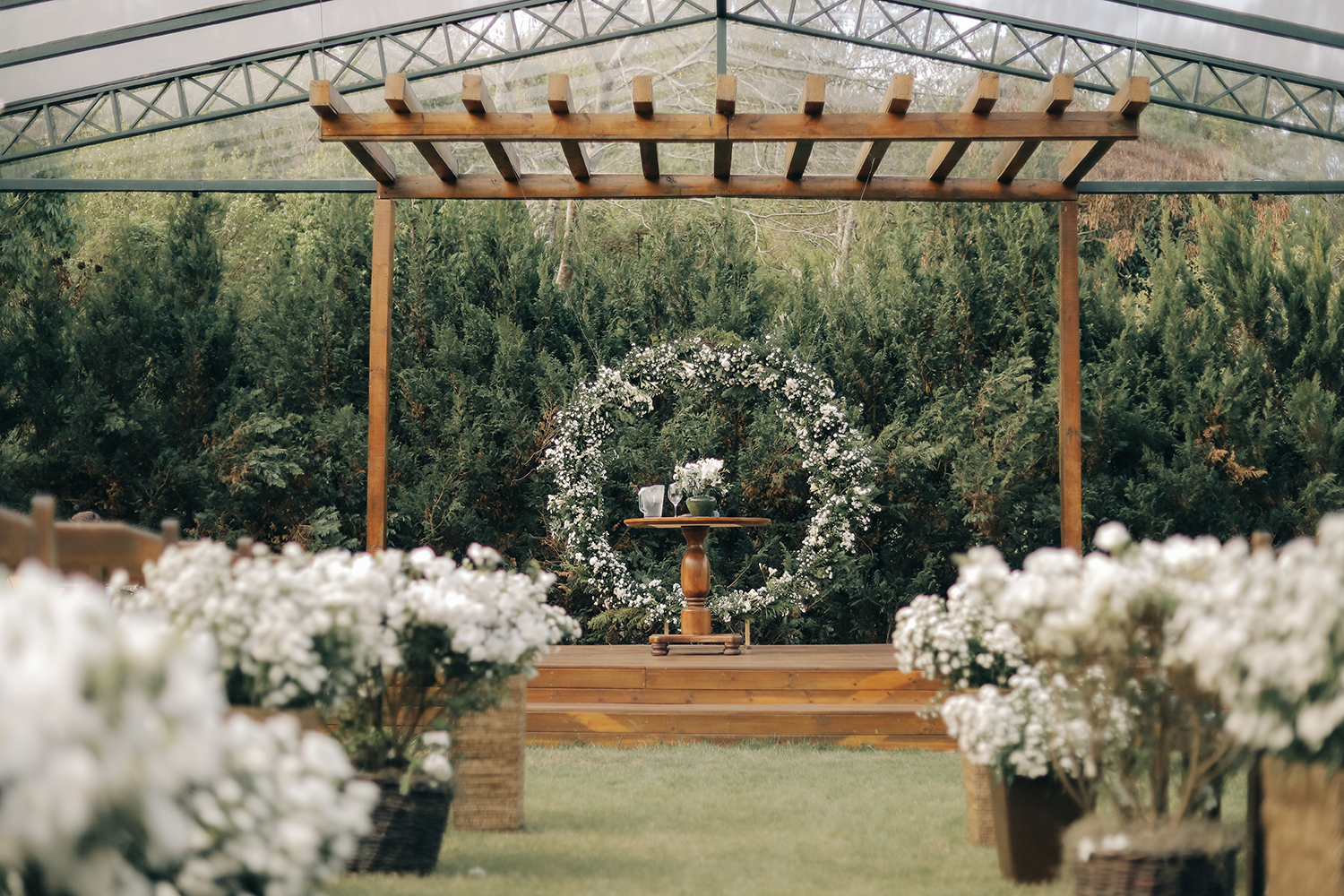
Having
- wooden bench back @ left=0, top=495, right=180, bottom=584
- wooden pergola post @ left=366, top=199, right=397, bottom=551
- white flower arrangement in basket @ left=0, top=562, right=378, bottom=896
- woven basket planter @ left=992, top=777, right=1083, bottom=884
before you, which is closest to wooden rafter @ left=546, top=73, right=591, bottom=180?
wooden pergola post @ left=366, top=199, right=397, bottom=551

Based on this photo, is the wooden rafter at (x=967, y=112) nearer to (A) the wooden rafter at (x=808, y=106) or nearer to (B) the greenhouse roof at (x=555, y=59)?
(A) the wooden rafter at (x=808, y=106)

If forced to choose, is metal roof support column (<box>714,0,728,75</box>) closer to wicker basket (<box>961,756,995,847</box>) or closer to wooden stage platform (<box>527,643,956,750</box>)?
wooden stage platform (<box>527,643,956,750</box>)

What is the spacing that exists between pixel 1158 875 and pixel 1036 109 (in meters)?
3.98

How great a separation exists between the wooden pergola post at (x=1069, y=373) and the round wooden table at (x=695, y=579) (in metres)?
1.79

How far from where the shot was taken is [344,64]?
23.8ft

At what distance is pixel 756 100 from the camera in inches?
417

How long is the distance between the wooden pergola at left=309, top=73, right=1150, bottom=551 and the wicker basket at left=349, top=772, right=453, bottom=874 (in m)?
3.09

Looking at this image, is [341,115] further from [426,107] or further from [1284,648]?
[1284,648]

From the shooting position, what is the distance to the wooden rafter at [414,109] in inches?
209

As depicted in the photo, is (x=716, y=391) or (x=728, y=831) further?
(x=716, y=391)

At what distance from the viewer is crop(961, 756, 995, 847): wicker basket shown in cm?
382

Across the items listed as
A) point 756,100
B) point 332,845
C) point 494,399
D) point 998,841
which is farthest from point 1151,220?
point 332,845

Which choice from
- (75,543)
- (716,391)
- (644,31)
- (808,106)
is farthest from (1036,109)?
(75,543)

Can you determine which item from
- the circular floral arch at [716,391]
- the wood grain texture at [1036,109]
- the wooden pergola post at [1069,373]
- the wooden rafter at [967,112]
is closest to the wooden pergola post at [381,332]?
the circular floral arch at [716,391]
